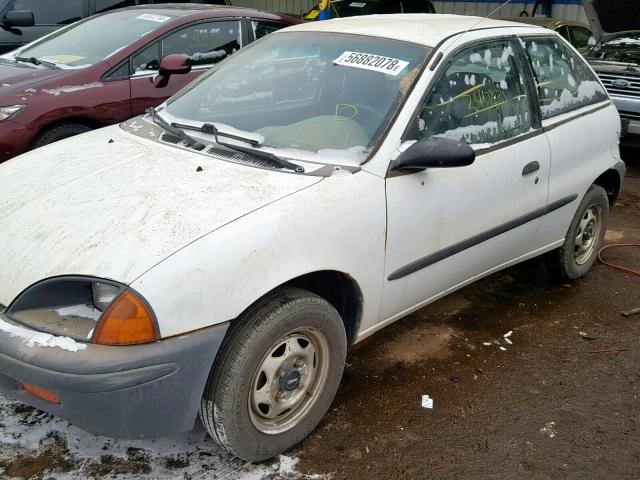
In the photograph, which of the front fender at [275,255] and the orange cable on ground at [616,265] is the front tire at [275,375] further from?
the orange cable on ground at [616,265]

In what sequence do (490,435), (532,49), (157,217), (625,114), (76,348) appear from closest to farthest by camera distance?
(76,348) → (157,217) → (490,435) → (532,49) → (625,114)

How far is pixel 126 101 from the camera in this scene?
5.34 m

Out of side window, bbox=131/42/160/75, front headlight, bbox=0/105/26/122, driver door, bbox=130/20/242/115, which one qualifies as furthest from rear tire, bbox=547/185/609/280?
front headlight, bbox=0/105/26/122

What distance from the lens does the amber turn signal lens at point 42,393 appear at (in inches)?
86.1

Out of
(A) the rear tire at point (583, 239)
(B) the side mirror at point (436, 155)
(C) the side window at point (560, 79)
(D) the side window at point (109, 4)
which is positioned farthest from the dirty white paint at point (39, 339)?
(D) the side window at point (109, 4)

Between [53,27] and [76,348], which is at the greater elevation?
[53,27]

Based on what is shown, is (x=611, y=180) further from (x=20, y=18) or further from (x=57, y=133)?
(x=20, y=18)

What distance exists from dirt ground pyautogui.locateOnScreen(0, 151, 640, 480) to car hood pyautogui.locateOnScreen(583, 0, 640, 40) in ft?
15.9

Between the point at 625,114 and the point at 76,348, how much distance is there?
6570mm

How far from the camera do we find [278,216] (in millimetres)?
2436

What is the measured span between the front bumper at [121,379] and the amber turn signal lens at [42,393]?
2 cm

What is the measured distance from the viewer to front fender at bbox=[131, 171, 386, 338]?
7.13 ft

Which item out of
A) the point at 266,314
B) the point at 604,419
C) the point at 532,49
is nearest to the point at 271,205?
the point at 266,314

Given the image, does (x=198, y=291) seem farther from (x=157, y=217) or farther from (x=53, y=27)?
(x=53, y=27)
